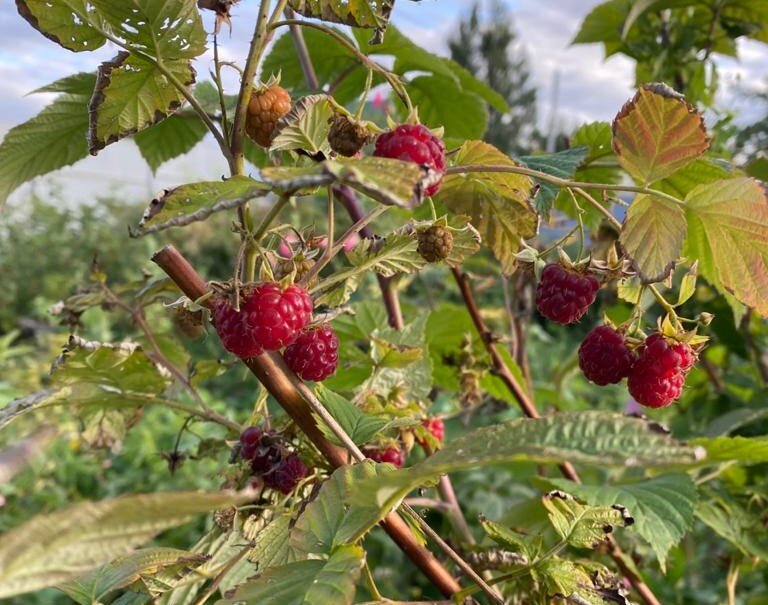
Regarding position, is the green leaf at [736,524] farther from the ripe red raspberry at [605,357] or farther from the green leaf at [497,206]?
the green leaf at [497,206]

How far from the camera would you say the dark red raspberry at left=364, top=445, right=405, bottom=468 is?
1.91 ft

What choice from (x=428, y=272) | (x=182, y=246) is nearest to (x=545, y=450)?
(x=428, y=272)

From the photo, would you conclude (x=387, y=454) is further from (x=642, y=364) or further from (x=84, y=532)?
(x=84, y=532)

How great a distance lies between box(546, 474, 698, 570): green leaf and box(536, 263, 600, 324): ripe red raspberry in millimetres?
250

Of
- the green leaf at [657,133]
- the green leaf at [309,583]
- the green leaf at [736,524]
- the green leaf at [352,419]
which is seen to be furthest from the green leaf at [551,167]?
the green leaf at [736,524]

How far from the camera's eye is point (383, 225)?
5.73 metres

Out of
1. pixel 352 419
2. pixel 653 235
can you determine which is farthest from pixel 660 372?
pixel 352 419

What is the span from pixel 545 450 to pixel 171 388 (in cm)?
50

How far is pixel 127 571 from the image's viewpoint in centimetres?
49

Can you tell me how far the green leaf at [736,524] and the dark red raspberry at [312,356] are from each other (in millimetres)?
590

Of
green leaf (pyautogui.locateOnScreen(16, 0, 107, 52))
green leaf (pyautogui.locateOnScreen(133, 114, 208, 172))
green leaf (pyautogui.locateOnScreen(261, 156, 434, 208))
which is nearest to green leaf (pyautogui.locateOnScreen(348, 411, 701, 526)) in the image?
green leaf (pyautogui.locateOnScreen(261, 156, 434, 208))

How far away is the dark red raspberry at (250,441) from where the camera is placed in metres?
0.54

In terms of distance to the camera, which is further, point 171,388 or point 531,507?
point 531,507

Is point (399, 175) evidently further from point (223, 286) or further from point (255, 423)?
point (255, 423)
